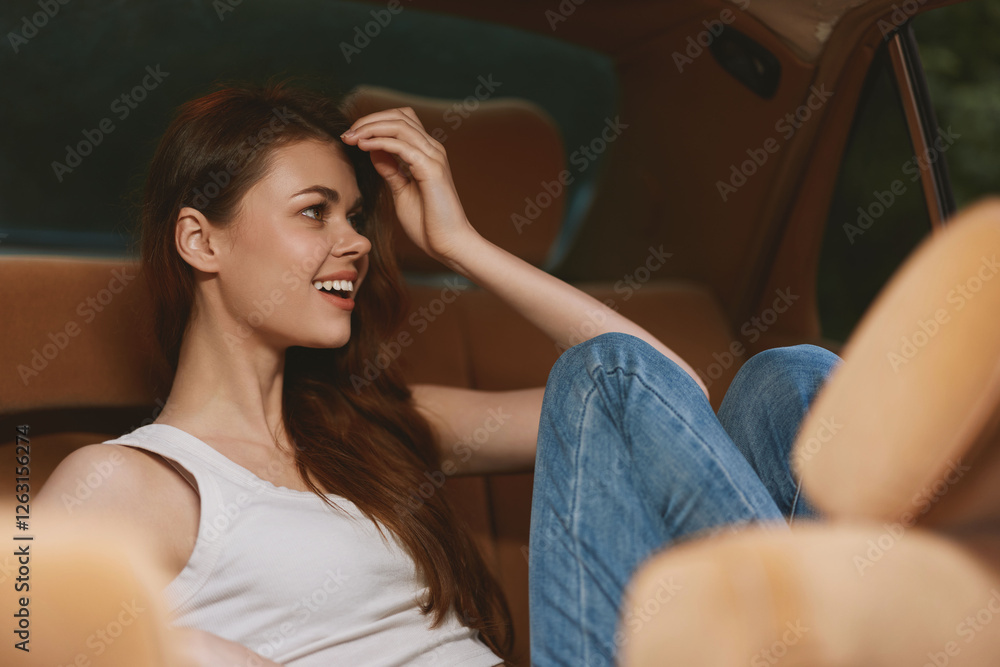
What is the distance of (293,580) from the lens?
3.13 ft

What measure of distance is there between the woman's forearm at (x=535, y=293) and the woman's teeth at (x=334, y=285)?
146 mm

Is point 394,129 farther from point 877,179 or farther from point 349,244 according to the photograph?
point 877,179

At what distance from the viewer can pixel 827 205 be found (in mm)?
1646

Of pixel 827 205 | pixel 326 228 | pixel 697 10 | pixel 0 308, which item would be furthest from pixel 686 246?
pixel 0 308

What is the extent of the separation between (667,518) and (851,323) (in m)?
2.02

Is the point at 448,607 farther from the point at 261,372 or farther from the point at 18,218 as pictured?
the point at 18,218

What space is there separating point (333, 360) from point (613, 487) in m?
0.63

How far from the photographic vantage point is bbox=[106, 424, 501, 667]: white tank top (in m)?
0.94

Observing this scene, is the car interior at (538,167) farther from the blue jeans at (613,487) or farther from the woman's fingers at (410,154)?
the blue jeans at (613,487)

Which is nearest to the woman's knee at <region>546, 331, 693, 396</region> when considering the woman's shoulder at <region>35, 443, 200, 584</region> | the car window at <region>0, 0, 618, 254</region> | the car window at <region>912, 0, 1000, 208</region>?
the woman's shoulder at <region>35, 443, 200, 584</region>

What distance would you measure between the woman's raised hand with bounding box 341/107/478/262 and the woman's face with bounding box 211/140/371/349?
0.07 meters

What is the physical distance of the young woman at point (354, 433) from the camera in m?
0.82

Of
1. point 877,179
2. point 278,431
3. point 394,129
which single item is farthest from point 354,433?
point 877,179

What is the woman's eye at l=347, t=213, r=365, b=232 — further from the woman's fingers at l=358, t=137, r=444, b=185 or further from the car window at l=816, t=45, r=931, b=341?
the car window at l=816, t=45, r=931, b=341
